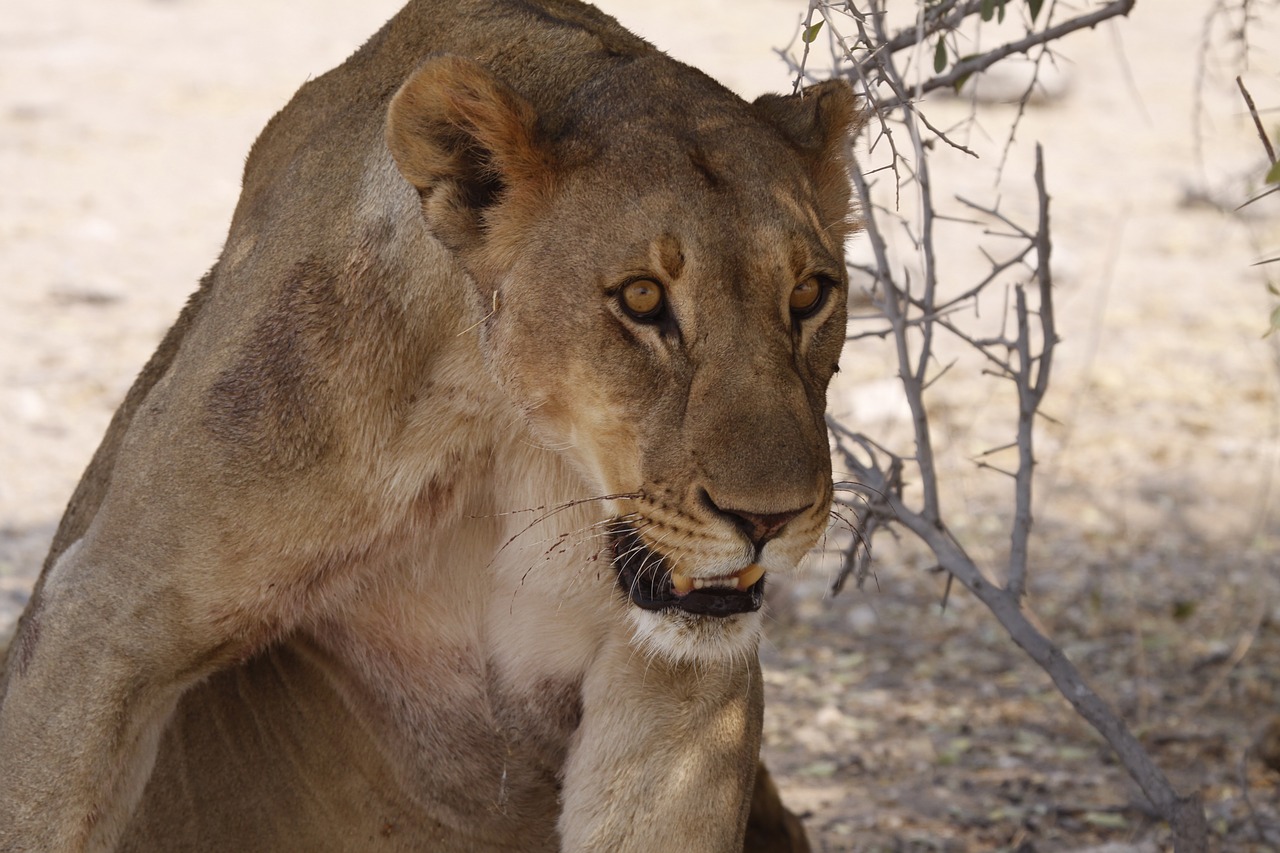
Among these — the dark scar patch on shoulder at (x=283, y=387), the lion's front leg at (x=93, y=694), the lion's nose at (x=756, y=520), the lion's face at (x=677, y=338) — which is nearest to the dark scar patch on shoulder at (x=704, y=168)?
the lion's face at (x=677, y=338)

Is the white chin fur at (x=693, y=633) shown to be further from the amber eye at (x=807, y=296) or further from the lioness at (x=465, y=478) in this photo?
the amber eye at (x=807, y=296)

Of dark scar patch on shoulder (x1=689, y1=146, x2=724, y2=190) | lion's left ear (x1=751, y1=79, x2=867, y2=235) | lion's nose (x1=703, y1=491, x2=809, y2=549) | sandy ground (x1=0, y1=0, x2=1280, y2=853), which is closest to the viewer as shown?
lion's nose (x1=703, y1=491, x2=809, y2=549)

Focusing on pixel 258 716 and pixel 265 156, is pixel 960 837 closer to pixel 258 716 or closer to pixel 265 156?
pixel 258 716

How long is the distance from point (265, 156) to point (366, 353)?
63cm

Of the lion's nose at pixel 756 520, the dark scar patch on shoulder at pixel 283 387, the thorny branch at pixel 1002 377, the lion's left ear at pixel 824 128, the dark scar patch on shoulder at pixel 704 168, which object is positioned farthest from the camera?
the thorny branch at pixel 1002 377

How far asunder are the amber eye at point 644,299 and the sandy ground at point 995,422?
69 centimetres

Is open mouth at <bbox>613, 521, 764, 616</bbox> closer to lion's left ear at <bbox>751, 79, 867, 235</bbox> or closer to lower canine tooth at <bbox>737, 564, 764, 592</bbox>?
lower canine tooth at <bbox>737, 564, 764, 592</bbox>

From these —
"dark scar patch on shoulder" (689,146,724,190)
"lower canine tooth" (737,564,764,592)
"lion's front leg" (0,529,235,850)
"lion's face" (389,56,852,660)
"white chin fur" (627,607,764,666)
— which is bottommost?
"lion's front leg" (0,529,235,850)

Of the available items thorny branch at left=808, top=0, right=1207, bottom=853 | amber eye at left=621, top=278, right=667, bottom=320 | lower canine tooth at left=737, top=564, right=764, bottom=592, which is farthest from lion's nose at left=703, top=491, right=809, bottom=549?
thorny branch at left=808, top=0, right=1207, bottom=853

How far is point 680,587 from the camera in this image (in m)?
2.13

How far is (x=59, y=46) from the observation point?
12398mm

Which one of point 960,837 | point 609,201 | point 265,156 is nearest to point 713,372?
point 609,201

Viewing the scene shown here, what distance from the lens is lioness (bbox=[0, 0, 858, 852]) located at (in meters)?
2.02

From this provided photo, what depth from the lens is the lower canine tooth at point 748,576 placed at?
207 centimetres
